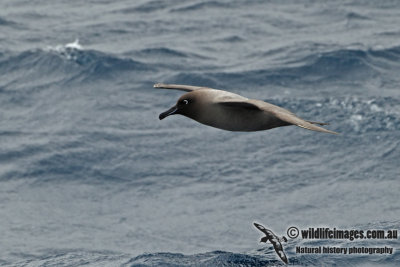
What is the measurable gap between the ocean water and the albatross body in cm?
503

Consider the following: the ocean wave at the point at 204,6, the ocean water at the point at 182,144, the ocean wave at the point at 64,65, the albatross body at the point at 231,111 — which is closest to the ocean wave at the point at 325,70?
the ocean water at the point at 182,144

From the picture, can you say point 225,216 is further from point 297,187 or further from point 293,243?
point 293,243

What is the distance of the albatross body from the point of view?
677 inches

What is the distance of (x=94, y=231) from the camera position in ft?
92.5

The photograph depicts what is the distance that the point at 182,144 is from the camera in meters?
31.1

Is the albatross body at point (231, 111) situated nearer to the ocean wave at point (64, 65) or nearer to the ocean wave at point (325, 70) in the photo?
the ocean wave at point (325, 70)

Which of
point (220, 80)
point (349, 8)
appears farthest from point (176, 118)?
point (349, 8)

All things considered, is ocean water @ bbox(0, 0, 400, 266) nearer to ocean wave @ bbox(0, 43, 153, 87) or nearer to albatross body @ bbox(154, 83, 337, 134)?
ocean wave @ bbox(0, 43, 153, 87)

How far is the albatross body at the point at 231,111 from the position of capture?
17188 mm

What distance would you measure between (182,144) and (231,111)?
13.5m

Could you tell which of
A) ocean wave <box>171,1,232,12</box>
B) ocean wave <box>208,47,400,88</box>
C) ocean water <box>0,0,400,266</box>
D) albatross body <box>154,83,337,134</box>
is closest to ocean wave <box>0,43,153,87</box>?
ocean water <box>0,0,400,266</box>

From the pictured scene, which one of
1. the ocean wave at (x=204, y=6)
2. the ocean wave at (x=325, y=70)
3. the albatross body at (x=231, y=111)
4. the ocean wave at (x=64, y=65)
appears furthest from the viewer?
the ocean wave at (x=204, y=6)

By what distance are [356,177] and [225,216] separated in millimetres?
4215

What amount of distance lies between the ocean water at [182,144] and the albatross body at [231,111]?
503 centimetres
